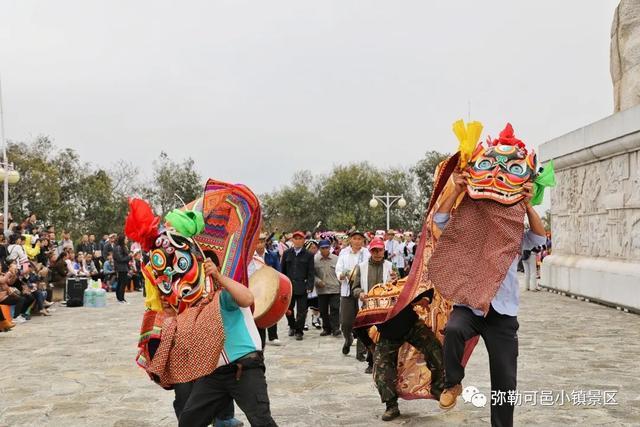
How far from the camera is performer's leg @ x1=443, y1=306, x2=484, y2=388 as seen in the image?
5027mm

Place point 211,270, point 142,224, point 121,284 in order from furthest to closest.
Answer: point 121,284, point 142,224, point 211,270

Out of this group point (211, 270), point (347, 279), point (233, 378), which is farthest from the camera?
point (347, 279)

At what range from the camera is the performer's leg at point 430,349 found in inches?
242

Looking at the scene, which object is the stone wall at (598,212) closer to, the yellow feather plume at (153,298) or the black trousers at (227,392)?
the black trousers at (227,392)

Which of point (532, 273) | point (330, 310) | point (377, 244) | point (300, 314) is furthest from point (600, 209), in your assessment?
point (377, 244)

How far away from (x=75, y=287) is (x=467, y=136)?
16.0 m

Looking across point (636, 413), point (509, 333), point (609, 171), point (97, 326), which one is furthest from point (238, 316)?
point (609, 171)

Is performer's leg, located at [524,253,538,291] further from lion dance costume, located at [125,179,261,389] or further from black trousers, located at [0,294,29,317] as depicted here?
lion dance costume, located at [125,179,261,389]

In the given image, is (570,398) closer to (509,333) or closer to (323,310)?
(509,333)

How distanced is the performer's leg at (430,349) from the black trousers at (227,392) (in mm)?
2226

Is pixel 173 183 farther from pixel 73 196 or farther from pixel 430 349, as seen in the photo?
pixel 430 349

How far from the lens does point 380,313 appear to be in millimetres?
6352

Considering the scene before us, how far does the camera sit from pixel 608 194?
52.8 feet

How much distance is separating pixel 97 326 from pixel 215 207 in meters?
10.8
